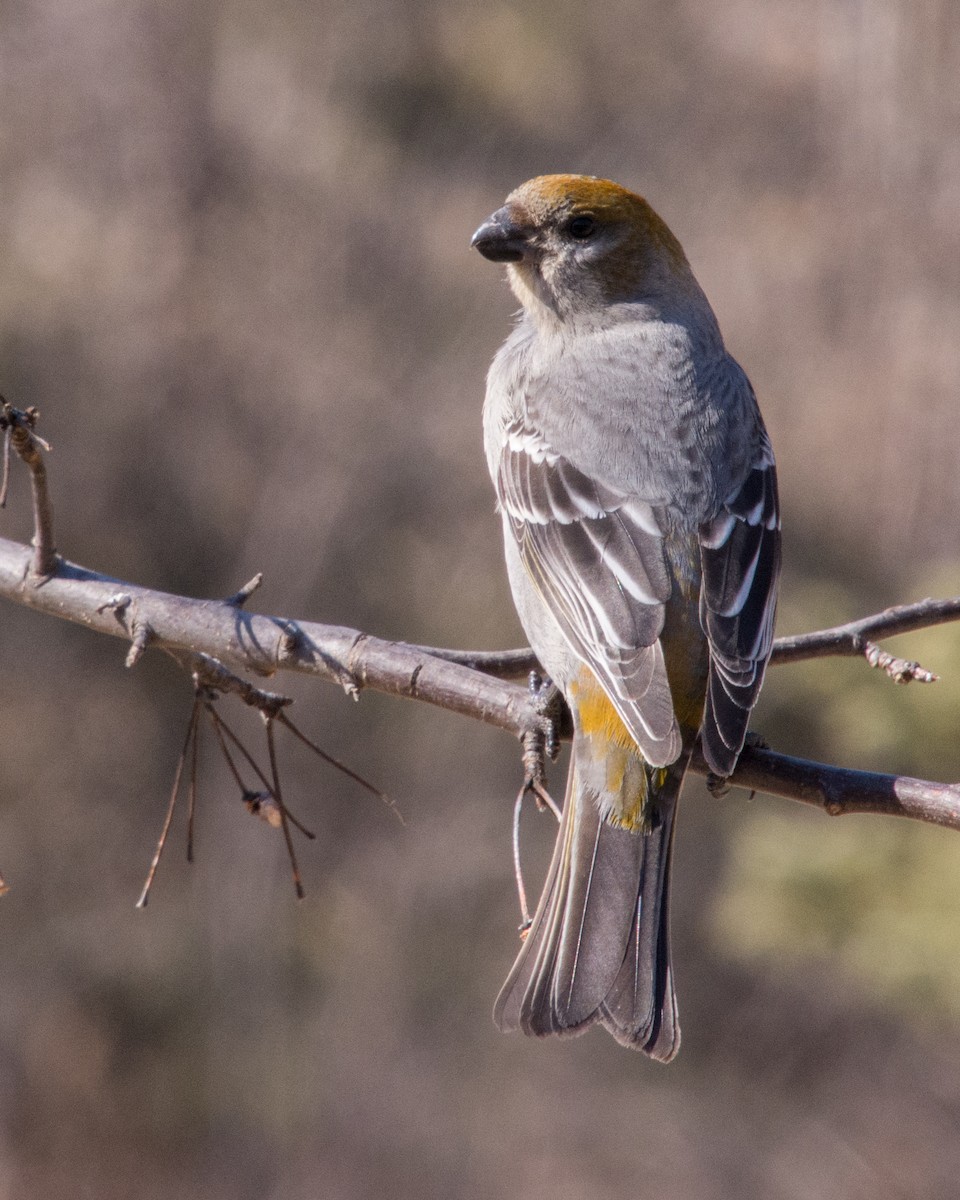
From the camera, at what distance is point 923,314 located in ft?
36.7

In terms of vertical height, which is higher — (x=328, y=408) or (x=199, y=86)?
(x=199, y=86)

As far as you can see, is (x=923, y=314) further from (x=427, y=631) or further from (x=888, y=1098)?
(x=888, y=1098)

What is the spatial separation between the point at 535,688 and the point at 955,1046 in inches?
240

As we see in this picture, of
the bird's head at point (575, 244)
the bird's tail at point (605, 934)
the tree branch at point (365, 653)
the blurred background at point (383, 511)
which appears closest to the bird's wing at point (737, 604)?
the tree branch at point (365, 653)

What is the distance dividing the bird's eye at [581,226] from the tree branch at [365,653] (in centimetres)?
185

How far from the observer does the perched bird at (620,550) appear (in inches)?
124

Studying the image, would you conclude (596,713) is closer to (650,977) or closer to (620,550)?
(620,550)

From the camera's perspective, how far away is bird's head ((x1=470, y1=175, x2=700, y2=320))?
446 cm

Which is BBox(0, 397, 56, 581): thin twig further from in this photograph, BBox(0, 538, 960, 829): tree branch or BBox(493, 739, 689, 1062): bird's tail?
BBox(493, 739, 689, 1062): bird's tail

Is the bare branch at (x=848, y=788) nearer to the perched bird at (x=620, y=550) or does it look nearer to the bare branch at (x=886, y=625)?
the perched bird at (x=620, y=550)

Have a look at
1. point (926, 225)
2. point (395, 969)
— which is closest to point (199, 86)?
point (926, 225)

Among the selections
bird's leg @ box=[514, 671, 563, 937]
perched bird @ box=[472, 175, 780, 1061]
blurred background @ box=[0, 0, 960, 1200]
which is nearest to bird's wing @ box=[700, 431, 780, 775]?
perched bird @ box=[472, 175, 780, 1061]

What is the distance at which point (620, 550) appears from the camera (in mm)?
3666

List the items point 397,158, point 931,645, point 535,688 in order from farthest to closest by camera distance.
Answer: point 397,158, point 931,645, point 535,688
